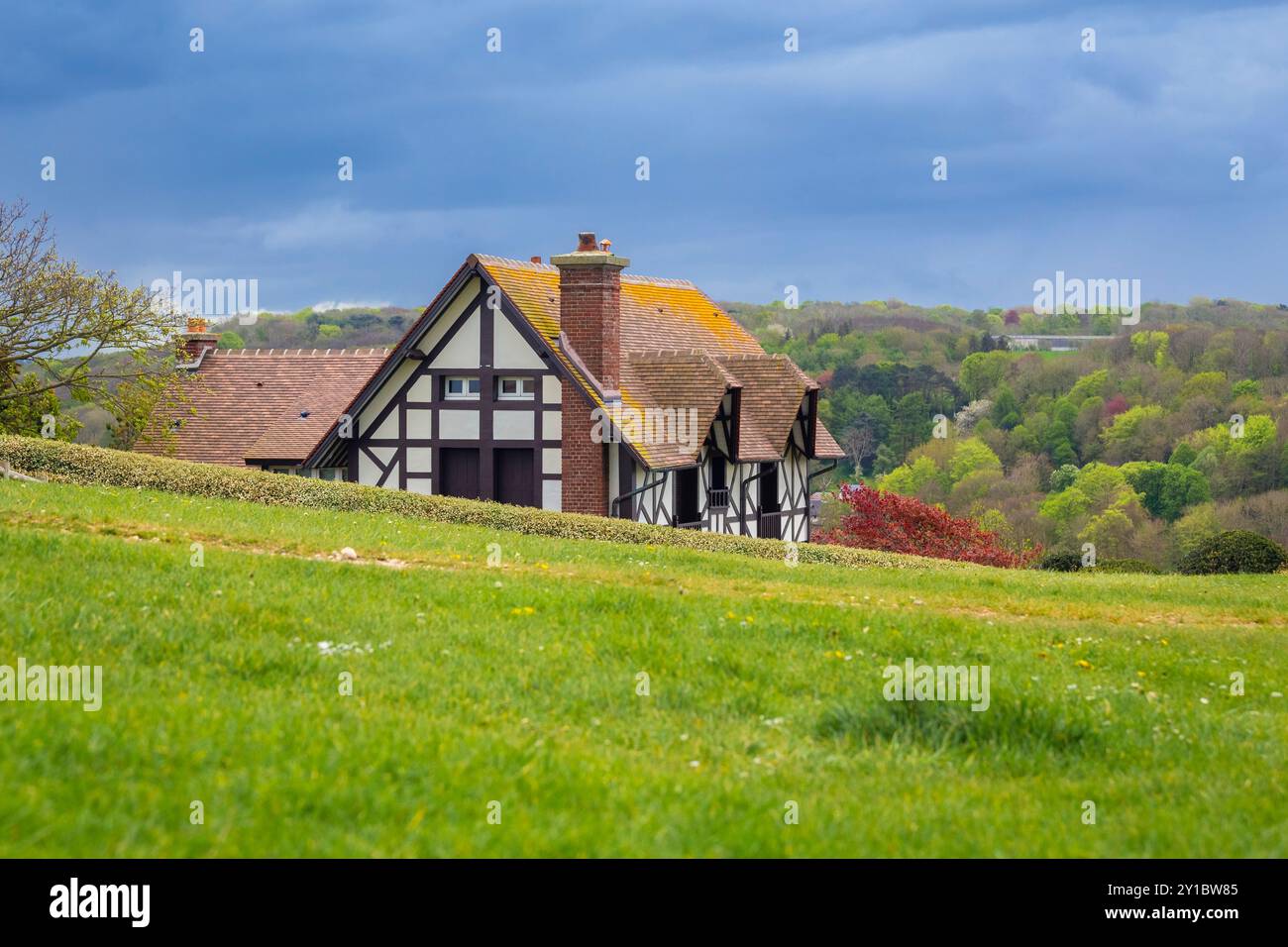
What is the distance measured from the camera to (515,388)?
110ft

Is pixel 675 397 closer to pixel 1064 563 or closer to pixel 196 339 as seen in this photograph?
pixel 1064 563

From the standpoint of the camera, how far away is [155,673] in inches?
356

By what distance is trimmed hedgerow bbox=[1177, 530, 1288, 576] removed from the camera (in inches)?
1102

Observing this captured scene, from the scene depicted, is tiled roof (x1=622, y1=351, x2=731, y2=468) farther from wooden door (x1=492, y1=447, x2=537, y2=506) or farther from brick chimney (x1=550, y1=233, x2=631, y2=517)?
wooden door (x1=492, y1=447, x2=537, y2=506)

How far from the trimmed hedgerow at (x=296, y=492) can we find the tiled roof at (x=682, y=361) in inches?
252

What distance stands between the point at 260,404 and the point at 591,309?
16.2 metres

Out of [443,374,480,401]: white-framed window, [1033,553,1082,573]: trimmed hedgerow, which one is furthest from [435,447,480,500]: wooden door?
[1033,553,1082,573]: trimmed hedgerow

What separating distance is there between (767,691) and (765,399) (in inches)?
1100

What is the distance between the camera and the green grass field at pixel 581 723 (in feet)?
20.8

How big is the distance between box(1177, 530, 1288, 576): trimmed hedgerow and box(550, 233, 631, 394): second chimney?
14101 mm

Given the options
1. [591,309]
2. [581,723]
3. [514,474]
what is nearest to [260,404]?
[514,474]

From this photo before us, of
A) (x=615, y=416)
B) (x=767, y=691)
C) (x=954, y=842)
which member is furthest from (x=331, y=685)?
(x=615, y=416)
